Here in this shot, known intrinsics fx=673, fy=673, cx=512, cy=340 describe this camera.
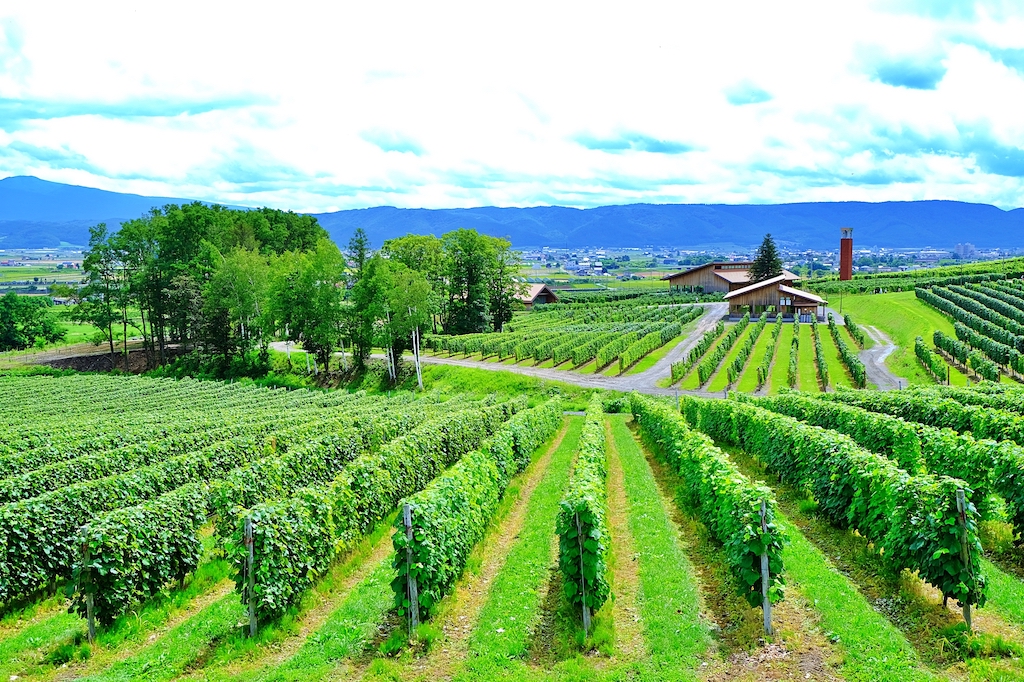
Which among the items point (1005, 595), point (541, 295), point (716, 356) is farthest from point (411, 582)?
point (541, 295)

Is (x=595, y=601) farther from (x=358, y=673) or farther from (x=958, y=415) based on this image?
(x=958, y=415)

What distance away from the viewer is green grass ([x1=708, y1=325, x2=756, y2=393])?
55122mm

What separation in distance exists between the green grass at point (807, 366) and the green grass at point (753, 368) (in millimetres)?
3087

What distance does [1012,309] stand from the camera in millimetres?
71562

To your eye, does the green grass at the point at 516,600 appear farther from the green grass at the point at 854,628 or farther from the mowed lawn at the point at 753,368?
the mowed lawn at the point at 753,368

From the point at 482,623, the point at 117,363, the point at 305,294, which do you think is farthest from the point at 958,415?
the point at 117,363

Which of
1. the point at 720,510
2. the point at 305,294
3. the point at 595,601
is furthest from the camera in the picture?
the point at 305,294

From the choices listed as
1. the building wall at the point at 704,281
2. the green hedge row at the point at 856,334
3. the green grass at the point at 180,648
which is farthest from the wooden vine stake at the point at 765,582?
the building wall at the point at 704,281

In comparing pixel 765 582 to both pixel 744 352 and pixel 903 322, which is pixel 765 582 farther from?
pixel 903 322

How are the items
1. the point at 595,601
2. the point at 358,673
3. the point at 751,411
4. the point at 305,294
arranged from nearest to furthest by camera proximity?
the point at 358,673, the point at 595,601, the point at 751,411, the point at 305,294

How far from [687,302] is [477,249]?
54.3 m

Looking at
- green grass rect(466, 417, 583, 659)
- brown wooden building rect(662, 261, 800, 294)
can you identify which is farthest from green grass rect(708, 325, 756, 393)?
brown wooden building rect(662, 261, 800, 294)

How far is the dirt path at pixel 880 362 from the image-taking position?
52.0 meters

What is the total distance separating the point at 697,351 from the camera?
67.4 m
